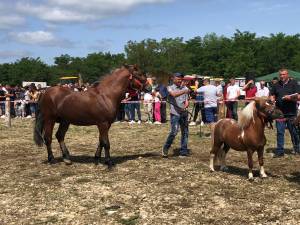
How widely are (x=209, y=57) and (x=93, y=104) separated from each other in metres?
89.1

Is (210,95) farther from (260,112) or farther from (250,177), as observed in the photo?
(250,177)

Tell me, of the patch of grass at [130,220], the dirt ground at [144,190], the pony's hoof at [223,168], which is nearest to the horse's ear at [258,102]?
the dirt ground at [144,190]

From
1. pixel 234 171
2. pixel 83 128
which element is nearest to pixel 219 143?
pixel 234 171

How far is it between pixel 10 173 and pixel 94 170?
5.87 ft

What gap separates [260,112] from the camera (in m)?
8.25

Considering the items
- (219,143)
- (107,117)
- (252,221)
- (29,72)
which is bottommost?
(252,221)

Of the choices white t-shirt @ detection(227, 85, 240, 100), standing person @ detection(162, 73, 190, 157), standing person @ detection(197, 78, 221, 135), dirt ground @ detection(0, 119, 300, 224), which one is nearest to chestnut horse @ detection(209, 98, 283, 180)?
dirt ground @ detection(0, 119, 300, 224)

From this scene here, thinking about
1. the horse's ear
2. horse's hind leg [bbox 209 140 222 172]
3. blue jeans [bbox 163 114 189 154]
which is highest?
the horse's ear

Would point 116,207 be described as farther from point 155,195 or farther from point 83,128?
point 83,128

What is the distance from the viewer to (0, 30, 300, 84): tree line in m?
82.1

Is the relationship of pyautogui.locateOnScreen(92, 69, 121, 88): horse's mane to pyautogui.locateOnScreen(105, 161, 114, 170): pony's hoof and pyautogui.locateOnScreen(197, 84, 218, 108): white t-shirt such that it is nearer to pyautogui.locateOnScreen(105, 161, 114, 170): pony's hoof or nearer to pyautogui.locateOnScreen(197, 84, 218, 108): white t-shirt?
pyautogui.locateOnScreen(105, 161, 114, 170): pony's hoof

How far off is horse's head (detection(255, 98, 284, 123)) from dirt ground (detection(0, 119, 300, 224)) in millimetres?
1200

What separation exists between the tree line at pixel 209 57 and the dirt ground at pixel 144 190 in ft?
219

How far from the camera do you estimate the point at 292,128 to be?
37.0 feet
